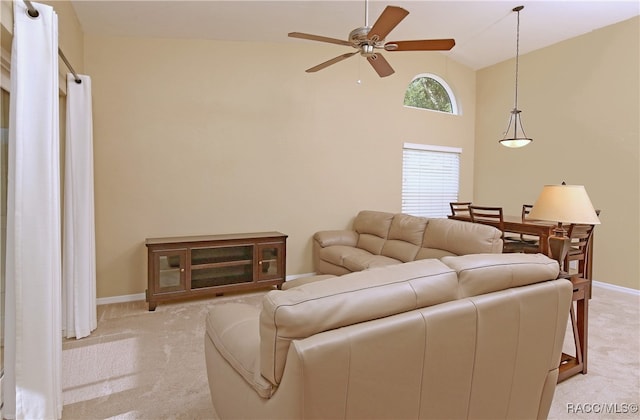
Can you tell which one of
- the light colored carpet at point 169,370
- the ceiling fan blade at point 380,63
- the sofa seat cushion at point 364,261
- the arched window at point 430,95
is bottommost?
the light colored carpet at point 169,370

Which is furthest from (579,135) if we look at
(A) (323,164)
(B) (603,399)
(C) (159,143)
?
(C) (159,143)

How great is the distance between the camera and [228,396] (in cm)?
163

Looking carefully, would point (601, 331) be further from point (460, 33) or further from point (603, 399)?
point (460, 33)

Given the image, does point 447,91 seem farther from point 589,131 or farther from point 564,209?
point 564,209

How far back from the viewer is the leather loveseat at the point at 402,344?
114cm

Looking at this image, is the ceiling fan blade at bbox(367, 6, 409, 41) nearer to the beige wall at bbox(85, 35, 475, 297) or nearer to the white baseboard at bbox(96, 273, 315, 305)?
the beige wall at bbox(85, 35, 475, 297)

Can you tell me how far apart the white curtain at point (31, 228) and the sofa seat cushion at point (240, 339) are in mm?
911

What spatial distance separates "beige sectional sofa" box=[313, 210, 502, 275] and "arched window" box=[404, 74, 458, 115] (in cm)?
209

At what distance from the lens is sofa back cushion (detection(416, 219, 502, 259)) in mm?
3377

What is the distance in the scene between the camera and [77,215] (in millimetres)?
2965

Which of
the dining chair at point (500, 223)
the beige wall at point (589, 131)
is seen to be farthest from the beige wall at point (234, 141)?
the beige wall at point (589, 131)

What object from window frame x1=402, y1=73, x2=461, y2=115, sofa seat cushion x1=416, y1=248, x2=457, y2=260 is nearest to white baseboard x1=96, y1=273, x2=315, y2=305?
sofa seat cushion x1=416, y1=248, x2=457, y2=260

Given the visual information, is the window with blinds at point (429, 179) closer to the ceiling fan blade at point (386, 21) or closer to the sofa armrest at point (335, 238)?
the sofa armrest at point (335, 238)

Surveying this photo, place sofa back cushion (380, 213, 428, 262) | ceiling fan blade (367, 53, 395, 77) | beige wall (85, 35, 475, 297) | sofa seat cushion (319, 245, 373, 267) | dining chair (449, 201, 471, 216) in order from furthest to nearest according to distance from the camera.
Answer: dining chair (449, 201, 471, 216) → sofa seat cushion (319, 245, 373, 267) → sofa back cushion (380, 213, 428, 262) → beige wall (85, 35, 475, 297) → ceiling fan blade (367, 53, 395, 77)
